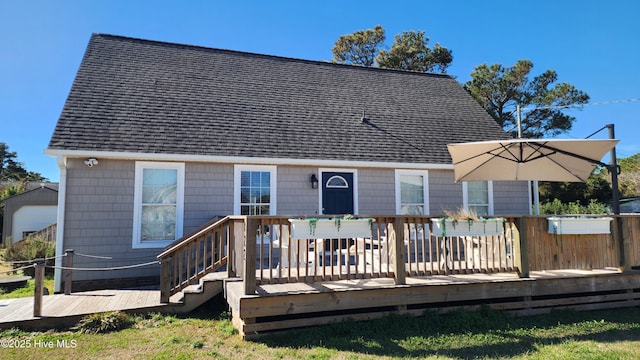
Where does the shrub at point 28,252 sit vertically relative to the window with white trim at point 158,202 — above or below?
below

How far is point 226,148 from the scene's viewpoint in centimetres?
775

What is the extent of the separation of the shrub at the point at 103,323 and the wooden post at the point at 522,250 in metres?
5.61

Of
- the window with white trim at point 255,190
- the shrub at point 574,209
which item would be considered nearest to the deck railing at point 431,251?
the window with white trim at point 255,190

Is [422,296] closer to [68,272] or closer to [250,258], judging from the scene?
[250,258]

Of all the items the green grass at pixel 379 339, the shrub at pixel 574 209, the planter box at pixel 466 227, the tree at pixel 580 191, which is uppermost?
the tree at pixel 580 191

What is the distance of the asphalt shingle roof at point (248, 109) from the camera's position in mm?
7550

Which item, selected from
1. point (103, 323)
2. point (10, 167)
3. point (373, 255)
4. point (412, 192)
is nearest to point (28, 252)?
point (103, 323)

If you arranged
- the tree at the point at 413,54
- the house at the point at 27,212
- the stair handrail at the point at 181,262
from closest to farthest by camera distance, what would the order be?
the stair handrail at the point at 181,262 < the house at the point at 27,212 < the tree at the point at 413,54

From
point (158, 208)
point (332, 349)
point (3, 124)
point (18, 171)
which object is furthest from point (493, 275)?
point (18, 171)

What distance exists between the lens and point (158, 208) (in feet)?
23.9

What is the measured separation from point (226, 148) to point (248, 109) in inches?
69.0

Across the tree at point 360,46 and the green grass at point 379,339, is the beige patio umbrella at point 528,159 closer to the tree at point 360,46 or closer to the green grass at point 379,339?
the green grass at point 379,339

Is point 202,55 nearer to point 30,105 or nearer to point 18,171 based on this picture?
point 30,105

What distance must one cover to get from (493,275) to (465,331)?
1328mm
